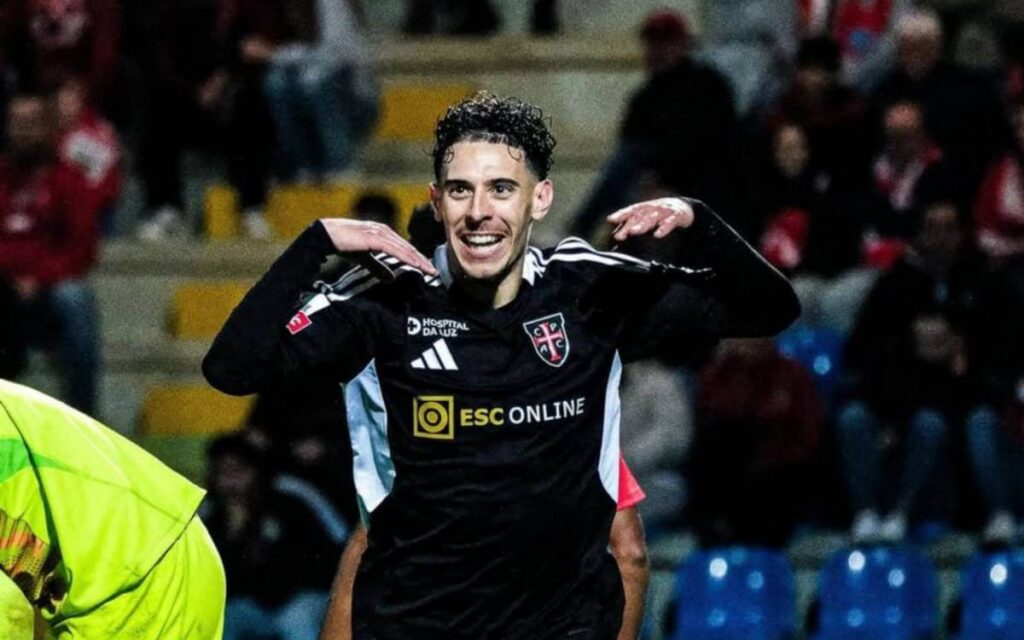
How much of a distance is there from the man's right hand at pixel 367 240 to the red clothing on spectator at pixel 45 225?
610cm

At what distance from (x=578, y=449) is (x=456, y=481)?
27 centimetres

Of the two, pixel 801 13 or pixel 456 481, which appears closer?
pixel 456 481

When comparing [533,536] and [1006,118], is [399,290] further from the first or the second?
[1006,118]

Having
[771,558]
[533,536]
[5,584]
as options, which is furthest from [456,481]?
[771,558]

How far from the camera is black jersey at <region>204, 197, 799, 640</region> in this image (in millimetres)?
4641

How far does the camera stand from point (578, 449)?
4730 mm

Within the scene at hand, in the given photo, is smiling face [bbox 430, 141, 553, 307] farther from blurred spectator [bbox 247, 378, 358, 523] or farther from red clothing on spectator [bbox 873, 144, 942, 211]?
red clothing on spectator [bbox 873, 144, 942, 211]

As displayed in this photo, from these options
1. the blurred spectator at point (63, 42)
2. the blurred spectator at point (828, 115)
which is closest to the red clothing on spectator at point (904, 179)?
the blurred spectator at point (828, 115)

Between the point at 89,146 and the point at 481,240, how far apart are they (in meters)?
6.75

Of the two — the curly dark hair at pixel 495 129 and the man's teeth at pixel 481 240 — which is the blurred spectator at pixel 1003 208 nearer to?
the curly dark hair at pixel 495 129

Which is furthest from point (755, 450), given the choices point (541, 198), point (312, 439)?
point (541, 198)

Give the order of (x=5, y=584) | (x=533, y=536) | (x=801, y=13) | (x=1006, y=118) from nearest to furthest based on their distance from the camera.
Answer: (x=5, y=584) < (x=533, y=536) < (x=1006, y=118) < (x=801, y=13)

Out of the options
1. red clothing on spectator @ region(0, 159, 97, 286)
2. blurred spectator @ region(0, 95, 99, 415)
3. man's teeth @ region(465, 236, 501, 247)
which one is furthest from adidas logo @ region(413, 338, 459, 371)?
red clothing on spectator @ region(0, 159, 97, 286)

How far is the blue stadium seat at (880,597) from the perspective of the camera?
8453mm
